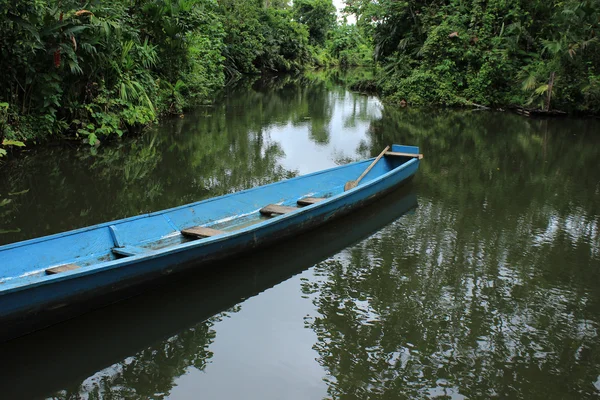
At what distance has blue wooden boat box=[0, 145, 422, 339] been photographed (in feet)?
12.6

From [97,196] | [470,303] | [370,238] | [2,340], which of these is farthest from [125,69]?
[470,303]

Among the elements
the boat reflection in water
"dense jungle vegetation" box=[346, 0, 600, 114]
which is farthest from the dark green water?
"dense jungle vegetation" box=[346, 0, 600, 114]

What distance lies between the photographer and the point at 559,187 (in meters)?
8.43

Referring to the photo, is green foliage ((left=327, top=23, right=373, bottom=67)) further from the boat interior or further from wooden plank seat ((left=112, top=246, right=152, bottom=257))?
wooden plank seat ((left=112, top=246, right=152, bottom=257))

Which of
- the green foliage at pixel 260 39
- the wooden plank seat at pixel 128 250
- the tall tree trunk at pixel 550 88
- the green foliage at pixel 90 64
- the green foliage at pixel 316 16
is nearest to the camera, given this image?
the wooden plank seat at pixel 128 250

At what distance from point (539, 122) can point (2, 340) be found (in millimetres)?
14500

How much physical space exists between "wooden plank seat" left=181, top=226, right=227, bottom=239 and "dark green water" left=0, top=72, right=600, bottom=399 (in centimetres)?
35

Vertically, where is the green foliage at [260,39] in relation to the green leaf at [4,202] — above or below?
above

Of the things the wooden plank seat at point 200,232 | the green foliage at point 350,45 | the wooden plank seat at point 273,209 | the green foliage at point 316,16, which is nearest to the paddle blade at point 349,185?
the wooden plank seat at point 273,209

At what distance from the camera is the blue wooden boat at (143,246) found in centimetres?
385

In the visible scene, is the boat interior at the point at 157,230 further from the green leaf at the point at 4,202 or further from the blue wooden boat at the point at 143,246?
the green leaf at the point at 4,202

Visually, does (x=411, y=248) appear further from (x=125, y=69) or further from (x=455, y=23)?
(x=455, y=23)

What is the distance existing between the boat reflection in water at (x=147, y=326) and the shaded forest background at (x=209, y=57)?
5.16 metres

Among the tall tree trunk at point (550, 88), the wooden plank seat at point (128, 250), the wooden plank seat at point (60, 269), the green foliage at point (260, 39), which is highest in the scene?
the green foliage at point (260, 39)
